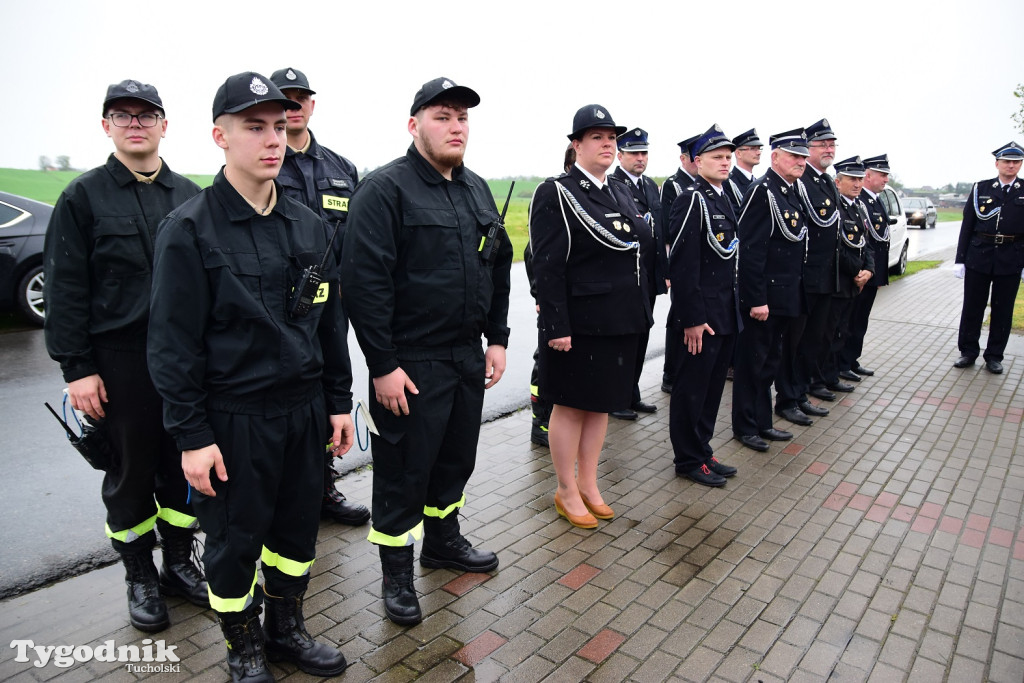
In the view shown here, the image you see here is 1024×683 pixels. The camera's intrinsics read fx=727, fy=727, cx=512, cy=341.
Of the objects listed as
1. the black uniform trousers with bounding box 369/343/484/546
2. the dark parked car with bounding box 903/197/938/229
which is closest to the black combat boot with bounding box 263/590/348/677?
the black uniform trousers with bounding box 369/343/484/546

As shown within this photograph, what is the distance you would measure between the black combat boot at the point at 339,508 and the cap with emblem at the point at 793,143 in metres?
3.84

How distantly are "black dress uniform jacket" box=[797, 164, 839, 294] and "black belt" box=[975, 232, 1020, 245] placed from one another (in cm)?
312

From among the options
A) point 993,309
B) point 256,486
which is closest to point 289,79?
point 256,486

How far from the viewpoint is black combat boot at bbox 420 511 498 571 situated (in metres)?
3.52

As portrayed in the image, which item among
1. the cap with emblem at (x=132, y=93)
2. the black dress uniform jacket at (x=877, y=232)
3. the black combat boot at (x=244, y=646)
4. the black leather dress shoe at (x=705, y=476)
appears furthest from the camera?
the black dress uniform jacket at (x=877, y=232)

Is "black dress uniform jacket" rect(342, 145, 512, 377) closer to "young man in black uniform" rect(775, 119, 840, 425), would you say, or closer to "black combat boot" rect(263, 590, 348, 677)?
"black combat boot" rect(263, 590, 348, 677)

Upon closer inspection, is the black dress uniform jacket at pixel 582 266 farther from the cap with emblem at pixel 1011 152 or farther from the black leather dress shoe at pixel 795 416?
the cap with emblem at pixel 1011 152

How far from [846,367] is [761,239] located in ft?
10.1

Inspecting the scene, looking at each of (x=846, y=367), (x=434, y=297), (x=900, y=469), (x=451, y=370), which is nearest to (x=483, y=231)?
(x=434, y=297)

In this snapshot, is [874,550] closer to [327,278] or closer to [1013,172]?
[327,278]

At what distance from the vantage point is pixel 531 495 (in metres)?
4.46

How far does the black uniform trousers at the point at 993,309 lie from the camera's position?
796cm

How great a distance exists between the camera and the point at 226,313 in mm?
2408

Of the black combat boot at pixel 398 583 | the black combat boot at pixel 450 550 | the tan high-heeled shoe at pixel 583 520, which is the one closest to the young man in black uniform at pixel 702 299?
the tan high-heeled shoe at pixel 583 520
